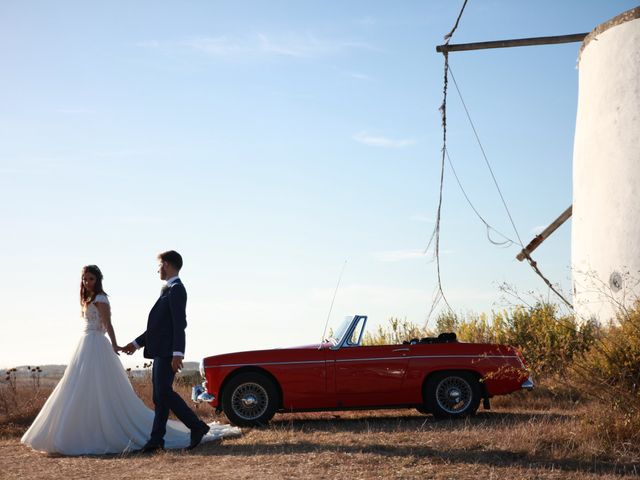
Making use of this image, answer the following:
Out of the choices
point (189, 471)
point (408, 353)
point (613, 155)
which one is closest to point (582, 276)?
point (613, 155)

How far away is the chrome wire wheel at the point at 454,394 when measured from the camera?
11656 mm

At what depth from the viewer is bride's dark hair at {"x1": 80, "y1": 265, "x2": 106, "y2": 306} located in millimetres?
→ 10398

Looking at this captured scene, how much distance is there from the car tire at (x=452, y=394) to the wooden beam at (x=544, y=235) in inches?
398

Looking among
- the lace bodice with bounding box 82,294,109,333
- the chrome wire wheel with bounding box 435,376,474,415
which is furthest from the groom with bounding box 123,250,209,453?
the chrome wire wheel with bounding box 435,376,474,415

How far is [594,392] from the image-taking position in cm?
1010

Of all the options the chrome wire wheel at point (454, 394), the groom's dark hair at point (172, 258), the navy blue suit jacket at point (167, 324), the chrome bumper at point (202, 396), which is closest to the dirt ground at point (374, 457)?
the chrome wire wheel at point (454, 394)

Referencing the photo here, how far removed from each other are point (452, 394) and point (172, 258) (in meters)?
4.28

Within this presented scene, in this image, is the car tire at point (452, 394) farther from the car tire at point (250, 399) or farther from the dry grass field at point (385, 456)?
the car tire at point (250, 399)

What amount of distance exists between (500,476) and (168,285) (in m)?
4.21

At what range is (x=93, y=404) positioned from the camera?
10344 millimetres

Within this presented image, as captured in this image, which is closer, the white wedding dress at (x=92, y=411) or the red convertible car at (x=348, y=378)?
the white wedding dress at (x=92, y=411)

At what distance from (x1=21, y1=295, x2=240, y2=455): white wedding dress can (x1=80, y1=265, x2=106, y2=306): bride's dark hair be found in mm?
85

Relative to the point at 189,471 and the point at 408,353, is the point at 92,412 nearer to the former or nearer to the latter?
the point at 189,471

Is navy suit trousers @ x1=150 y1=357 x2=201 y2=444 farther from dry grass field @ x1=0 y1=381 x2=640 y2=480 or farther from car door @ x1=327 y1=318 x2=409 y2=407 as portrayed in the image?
car door @ x1=327 y1=318 x2=409 y2=407
